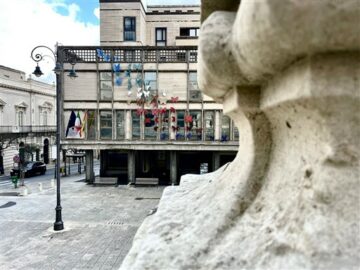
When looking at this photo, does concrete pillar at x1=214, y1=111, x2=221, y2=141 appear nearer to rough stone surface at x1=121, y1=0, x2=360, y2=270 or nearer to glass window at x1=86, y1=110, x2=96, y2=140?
glass window at x1=86, y1=110, x2=96, y2=140

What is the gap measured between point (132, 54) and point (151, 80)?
8.39 ft

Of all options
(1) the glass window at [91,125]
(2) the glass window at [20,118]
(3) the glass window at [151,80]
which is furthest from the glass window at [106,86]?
(2) the glass window at [20,118]

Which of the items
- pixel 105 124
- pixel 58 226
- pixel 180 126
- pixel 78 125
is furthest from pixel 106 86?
pixel 58 226

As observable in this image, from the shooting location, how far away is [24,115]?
42406 mm

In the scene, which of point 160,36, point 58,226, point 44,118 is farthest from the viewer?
point 44,118

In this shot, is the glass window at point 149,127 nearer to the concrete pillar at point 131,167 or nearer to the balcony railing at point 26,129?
the concrete pillar at point 131,167

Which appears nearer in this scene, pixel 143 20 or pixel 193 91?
pixel 193 91

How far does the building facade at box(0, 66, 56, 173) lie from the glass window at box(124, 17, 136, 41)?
57.6 feet

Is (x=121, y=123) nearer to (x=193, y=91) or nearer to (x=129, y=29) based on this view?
(x=193, y=91)

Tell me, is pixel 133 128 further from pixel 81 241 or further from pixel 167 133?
pixel 81 241

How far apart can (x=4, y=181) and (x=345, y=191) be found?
1271 inches

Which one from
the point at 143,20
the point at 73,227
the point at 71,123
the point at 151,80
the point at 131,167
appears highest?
the point at 143,20

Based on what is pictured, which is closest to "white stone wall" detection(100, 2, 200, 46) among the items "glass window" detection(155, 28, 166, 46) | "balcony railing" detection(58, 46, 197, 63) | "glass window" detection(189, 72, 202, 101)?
"glass window" detection(155, 28, 166, 46)

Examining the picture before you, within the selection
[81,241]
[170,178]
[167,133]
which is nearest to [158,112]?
[167,133]
